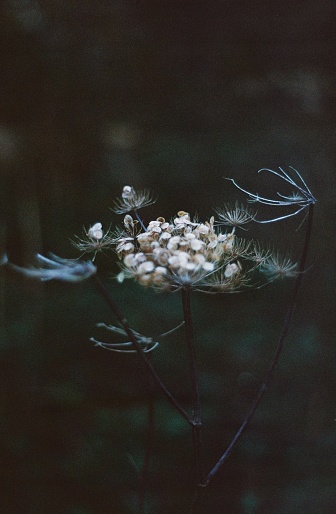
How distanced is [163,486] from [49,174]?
24.7 inches

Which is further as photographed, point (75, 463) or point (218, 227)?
point (75, 463)

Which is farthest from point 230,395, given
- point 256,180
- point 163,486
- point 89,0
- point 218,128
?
point 89,0

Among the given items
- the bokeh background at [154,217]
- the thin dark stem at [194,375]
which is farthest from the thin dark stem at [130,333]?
the bokeh background at [154,217]

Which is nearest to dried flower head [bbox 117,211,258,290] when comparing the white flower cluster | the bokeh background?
the white flower cluster

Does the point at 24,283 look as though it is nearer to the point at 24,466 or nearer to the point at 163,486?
the point at 24,466

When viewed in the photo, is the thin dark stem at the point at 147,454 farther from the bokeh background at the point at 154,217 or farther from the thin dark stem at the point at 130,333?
the thin dark stem at the point at 130,333

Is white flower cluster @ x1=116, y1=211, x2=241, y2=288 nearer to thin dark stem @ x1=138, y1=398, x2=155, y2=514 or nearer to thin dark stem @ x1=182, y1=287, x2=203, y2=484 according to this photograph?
thin dark stem @ x1=182, y1=287, x2=203, y2=484

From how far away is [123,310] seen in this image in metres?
0.98

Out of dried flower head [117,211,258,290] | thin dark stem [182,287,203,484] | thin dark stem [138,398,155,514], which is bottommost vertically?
thin dark stem [138,398,155,514]

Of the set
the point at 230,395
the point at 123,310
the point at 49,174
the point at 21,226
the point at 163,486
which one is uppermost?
the point at 49,174

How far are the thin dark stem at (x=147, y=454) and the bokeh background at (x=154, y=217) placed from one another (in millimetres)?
11

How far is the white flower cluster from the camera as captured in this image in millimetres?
543

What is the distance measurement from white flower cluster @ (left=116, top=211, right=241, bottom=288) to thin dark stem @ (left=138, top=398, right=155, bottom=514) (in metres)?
0.42

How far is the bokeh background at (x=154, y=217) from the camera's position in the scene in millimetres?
871
